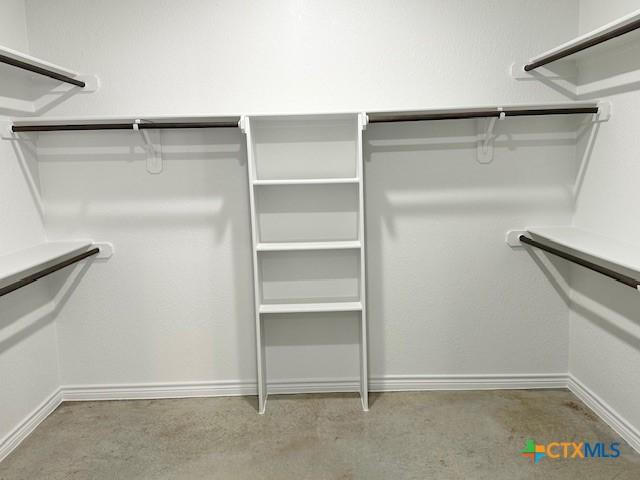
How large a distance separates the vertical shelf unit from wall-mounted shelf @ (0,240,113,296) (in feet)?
2.84

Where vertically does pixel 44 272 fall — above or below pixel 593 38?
below

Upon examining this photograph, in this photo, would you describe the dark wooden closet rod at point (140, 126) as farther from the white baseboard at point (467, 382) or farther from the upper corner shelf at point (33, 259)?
the white baseboard at point (467, 382)

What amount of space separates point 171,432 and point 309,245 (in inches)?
43.8

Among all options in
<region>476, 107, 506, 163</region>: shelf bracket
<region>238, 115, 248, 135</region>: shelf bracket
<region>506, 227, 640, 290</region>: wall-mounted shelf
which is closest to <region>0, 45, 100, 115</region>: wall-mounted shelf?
<region>238, 115, 248, 135</region>: shelf bracket

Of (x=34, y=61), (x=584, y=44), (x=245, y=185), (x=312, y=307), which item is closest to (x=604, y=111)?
(x=584, y=44)

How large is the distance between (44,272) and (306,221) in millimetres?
1249

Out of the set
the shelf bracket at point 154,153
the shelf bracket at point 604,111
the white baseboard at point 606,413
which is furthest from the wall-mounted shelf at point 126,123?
the white baseboard at point 606,413

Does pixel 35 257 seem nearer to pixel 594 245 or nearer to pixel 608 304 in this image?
pixel 594 245

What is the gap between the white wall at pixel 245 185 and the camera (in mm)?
2596

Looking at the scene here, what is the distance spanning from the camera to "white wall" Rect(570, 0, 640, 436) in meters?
2.21

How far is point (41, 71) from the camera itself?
7.56 feet

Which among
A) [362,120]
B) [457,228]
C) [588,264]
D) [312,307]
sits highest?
[362,120]

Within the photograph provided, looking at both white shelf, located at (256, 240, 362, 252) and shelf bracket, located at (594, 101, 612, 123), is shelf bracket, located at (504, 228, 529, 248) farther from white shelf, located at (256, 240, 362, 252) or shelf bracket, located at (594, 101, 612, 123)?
white shelf, located at (256, 240, 362, 252)

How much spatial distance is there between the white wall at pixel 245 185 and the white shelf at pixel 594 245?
157 millimetres
